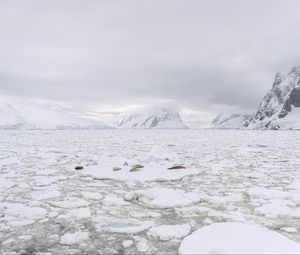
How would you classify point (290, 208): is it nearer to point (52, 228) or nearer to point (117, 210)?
point (117, 210)

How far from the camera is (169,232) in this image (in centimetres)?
371

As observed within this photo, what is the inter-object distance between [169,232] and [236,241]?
0.78m

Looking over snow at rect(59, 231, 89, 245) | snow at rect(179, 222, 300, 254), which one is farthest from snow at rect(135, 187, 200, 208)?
snow at rect(59, 231, 89, 245)

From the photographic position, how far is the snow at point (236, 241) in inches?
121

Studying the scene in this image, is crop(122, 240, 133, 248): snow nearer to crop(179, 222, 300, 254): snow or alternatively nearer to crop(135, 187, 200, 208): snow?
crop(179, 222, 300, 254): snow

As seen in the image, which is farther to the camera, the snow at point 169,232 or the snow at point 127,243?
the snow at point 169,232

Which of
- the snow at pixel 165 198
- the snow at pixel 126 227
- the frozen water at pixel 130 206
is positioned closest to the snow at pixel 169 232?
the frozen water at pixel 130 206

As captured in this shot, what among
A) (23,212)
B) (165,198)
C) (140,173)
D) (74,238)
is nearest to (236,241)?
(74,238)

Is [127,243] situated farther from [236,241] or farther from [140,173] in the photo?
[140,173]

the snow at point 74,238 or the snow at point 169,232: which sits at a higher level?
the snow at point 169,232

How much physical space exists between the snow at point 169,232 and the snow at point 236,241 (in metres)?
0.16

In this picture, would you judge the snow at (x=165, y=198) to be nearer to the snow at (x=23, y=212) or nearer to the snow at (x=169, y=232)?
the snow at (x=169, y=232)

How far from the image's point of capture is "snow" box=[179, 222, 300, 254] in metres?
3.06

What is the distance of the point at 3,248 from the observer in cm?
329
